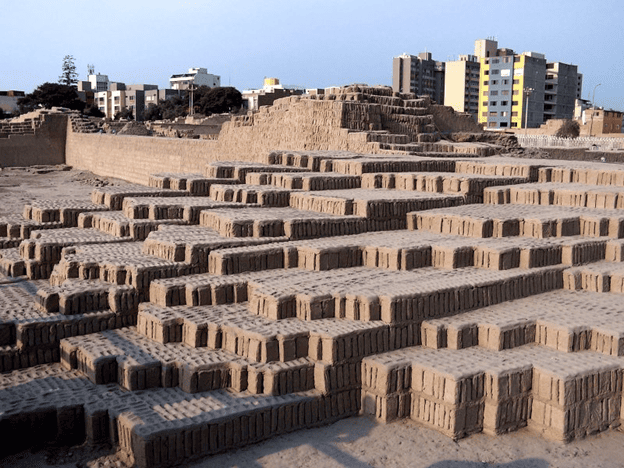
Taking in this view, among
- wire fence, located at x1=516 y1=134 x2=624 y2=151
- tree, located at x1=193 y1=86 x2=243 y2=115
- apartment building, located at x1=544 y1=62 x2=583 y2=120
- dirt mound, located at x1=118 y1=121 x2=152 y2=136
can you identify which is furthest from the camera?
apartment building, located at x1=544 y1=62 x2=583 y2=120

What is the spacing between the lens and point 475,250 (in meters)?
7.02

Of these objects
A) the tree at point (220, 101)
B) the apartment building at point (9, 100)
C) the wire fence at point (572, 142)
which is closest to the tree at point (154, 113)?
the tree at point (220, 101)

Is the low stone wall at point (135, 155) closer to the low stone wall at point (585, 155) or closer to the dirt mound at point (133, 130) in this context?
the dirt mound at point (133, 130)

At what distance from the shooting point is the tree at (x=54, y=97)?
5384cm

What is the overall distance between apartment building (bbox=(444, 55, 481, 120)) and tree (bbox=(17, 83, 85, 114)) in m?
33.6

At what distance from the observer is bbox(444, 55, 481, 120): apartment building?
6556 centimetres

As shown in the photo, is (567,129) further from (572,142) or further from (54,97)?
(54,97)

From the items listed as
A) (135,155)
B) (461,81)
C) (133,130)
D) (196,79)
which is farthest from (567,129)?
(196,79)

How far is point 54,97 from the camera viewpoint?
176 ft

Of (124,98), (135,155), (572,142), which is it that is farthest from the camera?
(124,98)

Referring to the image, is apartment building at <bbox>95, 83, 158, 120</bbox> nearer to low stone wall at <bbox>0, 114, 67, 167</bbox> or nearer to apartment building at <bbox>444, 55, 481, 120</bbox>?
apartment building at <bbox>444, 55, 481, 120</bbox>

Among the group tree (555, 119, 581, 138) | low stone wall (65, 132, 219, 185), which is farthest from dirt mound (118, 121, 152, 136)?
tree (555, 119, 581, 138)

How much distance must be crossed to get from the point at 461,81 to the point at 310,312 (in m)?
63.5

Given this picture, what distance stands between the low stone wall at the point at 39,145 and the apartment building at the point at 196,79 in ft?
215
